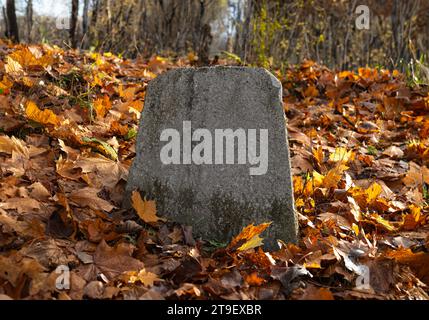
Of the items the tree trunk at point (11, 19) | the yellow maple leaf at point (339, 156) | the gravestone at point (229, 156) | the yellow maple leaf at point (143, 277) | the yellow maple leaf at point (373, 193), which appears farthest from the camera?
the tree trunk at point (11, 19)

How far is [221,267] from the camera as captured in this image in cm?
173

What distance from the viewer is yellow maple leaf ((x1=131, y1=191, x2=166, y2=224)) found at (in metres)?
1.90

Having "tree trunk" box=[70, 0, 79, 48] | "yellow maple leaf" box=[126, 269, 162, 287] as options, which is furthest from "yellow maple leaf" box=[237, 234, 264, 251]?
"tree trunk" box=[70, 0, 79, 48]

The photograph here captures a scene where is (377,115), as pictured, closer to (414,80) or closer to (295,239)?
(414,80)

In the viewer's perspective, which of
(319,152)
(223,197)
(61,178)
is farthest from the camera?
(319,152)

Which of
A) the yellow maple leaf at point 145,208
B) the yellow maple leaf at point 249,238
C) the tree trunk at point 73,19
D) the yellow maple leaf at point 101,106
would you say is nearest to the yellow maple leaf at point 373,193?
the yellow maple leaf at point 249,238

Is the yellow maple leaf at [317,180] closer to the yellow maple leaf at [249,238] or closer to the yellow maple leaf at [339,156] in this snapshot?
the yellow maple leaf at [339,156]

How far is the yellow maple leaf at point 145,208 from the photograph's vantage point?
1903 millimetres

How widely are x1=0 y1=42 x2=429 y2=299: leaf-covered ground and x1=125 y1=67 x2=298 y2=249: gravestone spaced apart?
0.31 feet

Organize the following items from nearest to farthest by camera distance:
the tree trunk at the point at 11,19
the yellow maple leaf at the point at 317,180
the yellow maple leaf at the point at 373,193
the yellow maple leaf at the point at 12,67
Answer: the yellow maple leaf at the point at 373,193, the yellow maple leaf at the point at 317,180, the yellow maple leaf at the point at 12,67, the tree trunk at the point at 11,19

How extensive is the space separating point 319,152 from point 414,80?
2.49 meters

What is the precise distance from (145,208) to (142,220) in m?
0.10
